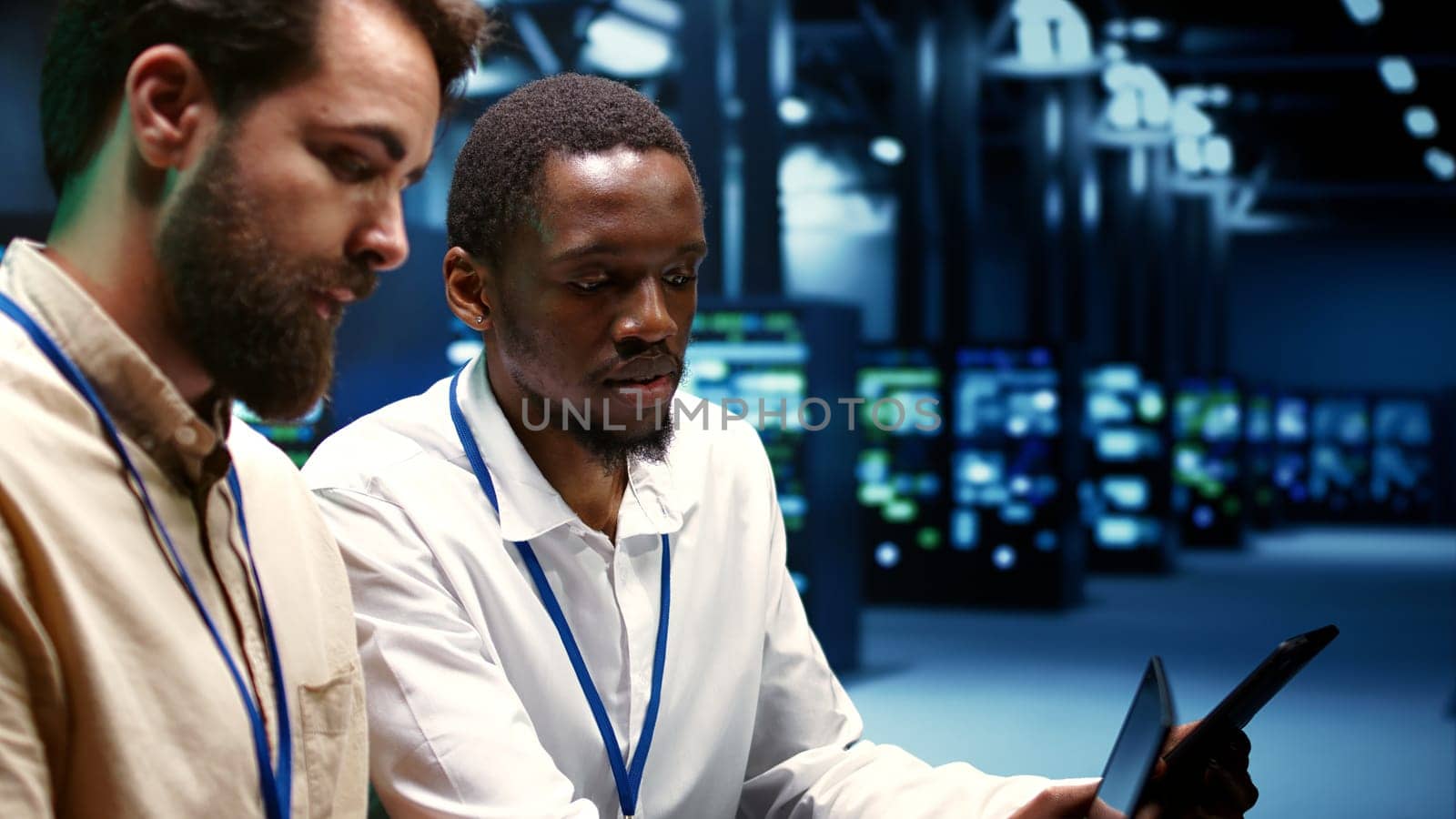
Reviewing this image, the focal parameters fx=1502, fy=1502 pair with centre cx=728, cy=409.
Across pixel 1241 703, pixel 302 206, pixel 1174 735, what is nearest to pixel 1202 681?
pixel 1174 735

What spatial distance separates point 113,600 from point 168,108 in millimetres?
372

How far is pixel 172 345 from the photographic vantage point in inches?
46.7

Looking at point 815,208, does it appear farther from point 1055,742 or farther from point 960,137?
point 1055,742

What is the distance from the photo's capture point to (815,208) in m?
23.6

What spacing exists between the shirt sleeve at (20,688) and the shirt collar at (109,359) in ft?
0.43

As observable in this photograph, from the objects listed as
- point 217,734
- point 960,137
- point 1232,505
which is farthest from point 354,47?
point 1232,505

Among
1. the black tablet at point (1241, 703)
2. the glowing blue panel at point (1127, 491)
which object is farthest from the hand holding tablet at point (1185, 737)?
the glowing blue panel at point (1127, 491)

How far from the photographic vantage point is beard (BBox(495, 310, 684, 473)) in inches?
74.2

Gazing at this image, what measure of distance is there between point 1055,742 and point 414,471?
5.15 m

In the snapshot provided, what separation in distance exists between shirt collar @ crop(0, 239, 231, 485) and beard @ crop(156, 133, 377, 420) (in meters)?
0.05

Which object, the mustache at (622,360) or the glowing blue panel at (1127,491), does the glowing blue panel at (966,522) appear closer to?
the glowing blue panel at (1127,491)

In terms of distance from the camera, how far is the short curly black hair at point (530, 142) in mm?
1886

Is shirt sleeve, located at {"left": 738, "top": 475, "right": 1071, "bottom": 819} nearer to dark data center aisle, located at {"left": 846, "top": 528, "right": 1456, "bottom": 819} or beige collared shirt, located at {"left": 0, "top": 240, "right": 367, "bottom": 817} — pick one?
beige collared shirt, located at {"left": 0, "top": 240, "right": 367, "bottom": 817}

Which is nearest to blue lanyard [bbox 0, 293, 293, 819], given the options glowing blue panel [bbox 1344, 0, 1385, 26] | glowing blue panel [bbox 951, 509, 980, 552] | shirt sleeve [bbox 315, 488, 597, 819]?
shirt sleeve [bbox 315, 488, 597, 819]
